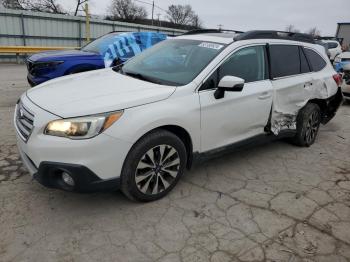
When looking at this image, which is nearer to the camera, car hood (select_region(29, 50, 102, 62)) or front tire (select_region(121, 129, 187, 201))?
front tire (select_region(121, 129, 187, 201))

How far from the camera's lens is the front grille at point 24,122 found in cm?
298

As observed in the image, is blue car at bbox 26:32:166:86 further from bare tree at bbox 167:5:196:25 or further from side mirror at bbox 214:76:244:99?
bare tree at bbox 167:5:196:25

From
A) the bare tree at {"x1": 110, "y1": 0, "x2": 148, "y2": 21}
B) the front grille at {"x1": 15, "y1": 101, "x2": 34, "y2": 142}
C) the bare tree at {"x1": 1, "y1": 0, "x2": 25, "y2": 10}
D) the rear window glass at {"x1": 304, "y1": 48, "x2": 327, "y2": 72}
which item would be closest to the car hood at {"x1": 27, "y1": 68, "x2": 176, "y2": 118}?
the front grille at {"x1": 15, "y1": 101, "x2": 34, "y2": 142}

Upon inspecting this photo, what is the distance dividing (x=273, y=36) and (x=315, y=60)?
111cm

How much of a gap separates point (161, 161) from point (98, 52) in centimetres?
488

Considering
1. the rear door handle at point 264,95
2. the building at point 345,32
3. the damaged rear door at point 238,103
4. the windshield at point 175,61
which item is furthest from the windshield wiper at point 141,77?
the building at point 345,32

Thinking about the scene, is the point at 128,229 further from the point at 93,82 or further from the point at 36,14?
the point at 36,14

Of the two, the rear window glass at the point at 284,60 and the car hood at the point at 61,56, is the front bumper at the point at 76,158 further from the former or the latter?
the car hood at the point at 61,56

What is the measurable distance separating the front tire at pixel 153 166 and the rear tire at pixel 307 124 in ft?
7.55

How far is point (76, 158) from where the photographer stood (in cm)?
275

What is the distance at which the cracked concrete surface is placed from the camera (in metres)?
2.71

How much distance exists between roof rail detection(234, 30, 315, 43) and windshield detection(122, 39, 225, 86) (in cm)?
42

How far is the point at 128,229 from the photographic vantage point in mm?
2971

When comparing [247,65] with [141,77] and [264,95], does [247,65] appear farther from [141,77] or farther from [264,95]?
[141,77]
